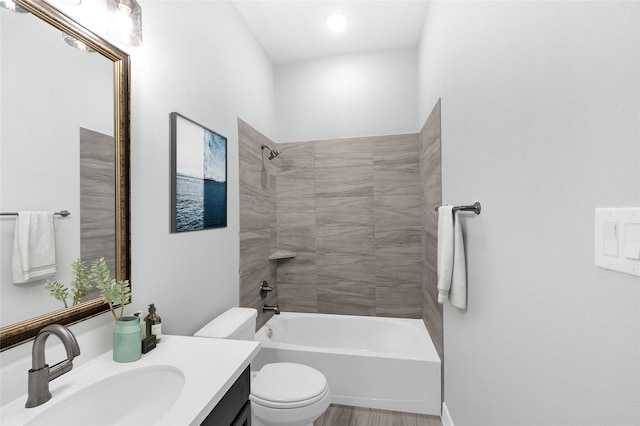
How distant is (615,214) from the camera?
539 millimetres

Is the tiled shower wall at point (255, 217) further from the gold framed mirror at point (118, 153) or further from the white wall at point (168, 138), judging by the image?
the gold framed mirror at point (118, 153)

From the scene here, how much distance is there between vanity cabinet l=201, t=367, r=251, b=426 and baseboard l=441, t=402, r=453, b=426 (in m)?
1.33

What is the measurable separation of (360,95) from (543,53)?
2260 mm

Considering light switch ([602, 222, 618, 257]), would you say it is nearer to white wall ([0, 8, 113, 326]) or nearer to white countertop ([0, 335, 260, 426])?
white countertop ([0, 335, 260, 426])

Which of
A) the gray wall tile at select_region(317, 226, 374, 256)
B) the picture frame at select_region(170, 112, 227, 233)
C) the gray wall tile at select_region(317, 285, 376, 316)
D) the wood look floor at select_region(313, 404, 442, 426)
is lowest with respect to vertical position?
the wood look floor at select_region(313, 404, 442, 426)

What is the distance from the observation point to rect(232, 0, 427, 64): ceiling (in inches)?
87.3

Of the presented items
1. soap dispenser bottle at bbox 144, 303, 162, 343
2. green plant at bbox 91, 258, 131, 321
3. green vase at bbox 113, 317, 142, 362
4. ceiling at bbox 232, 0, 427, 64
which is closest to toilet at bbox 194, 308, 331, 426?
soap dispenser bottle at bbox 144, 303, 162, 343

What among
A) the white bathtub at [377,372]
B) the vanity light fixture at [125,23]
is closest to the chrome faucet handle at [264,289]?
the white bathtub at [377,372]

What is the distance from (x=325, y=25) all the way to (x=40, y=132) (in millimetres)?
2249

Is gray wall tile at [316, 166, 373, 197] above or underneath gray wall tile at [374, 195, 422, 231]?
above

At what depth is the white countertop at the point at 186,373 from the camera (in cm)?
77

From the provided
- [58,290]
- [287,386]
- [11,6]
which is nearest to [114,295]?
[58,290]

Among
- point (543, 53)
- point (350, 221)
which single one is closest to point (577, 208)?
point (543, 53)

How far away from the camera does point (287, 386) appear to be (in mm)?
1588
